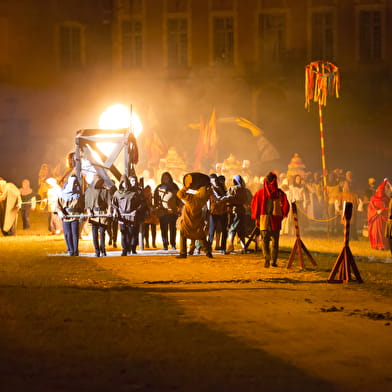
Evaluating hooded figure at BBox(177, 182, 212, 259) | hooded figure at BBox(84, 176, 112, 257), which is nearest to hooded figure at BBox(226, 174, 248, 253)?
hooded figure at BBox(177, 182, 212, 259)

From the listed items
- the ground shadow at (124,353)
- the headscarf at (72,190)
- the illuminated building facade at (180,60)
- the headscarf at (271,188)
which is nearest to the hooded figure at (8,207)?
the headscarf at (72,190)

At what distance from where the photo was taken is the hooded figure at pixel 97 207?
667 inches

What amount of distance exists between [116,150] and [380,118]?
25.7m

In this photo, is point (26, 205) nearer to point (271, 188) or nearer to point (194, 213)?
point (194, 213)

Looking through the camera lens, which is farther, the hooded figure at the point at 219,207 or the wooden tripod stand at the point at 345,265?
the hooded figure at the point at 219,207

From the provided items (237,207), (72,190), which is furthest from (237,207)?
(72,190)

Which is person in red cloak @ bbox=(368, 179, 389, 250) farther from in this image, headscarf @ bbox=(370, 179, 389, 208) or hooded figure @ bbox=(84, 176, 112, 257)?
hooded figure @ bbox=(84, 176, 112, 257)

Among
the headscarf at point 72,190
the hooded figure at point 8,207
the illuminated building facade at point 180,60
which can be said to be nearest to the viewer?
the headscarf at point 72,190

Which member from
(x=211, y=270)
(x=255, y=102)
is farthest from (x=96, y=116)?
(x=211, y=270)

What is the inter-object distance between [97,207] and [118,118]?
912 inches

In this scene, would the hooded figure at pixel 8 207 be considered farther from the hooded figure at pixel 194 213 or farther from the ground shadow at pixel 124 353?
the ground shadow at pixel 124 353

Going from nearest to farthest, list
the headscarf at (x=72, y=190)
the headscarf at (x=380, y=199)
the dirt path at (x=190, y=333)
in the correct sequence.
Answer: the dirt path at (x=190, y=333) → the headscarf at (x=72, y=190) → the headscarf at (x=380, y=199)

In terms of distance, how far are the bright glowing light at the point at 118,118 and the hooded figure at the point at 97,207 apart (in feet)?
66.7

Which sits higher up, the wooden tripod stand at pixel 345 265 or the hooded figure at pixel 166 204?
the hooded figure at pixel 166 204
